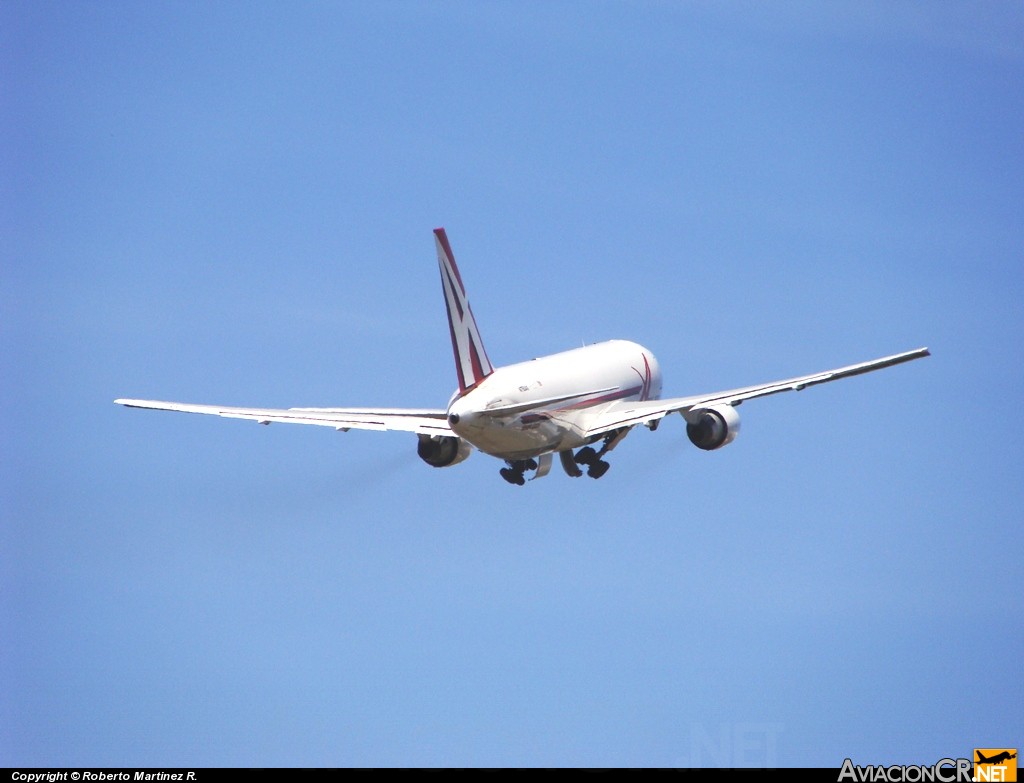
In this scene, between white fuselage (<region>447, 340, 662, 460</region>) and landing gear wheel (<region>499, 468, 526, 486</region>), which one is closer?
white fuselage (<region>447, 340, 662, 460</region>)

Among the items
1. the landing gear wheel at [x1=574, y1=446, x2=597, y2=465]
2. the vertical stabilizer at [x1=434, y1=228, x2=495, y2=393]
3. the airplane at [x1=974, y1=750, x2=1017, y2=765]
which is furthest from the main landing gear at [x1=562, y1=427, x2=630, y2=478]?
the airplane at [x1=974, y1=750, x2=1017, y2=765]

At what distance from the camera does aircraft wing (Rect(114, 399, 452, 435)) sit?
88250 mm

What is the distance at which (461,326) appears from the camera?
Result: 85.2m

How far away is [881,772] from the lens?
216 ft

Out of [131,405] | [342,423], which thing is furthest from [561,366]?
[131,405]

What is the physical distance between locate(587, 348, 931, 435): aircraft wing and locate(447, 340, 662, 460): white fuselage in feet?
2.14

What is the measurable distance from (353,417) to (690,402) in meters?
12.8

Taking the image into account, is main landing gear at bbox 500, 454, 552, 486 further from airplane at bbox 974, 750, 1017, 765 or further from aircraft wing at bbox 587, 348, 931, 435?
airplane at bbox 974, 750, 1017, 765

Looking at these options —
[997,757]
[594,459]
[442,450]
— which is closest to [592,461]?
[594,459]

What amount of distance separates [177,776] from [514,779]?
403 inches

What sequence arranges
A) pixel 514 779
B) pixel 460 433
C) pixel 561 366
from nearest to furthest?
1. pixel 514 779
2. pixel 460 433
3. pixel 561 366

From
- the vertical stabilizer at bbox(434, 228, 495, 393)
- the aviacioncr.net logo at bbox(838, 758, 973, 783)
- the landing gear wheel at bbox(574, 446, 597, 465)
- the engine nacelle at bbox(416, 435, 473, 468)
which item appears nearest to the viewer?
the aviacioncr.net logo at bbox(838, 758, 973, 783)

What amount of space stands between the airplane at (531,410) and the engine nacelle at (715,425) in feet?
0.12

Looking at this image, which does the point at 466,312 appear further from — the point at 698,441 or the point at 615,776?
the point at 615,776
